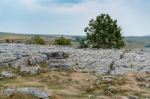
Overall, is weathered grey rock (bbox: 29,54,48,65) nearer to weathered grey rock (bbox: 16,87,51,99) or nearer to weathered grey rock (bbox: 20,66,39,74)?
weathered grey rock (bbox: 20,66,39,74)

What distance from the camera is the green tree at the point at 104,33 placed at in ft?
468

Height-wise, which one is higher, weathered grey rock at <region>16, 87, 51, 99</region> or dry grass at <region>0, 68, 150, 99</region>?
weathered grey rock at <region>16, 87, 51, 99</region>

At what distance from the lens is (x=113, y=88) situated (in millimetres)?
42750

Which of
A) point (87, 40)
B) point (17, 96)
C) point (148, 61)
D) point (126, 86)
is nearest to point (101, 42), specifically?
point (87, 40)

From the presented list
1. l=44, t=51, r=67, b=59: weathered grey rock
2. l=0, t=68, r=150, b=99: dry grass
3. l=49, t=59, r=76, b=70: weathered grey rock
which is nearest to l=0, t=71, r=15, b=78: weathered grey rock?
l=0, t=68, r=150, b=99: dry grass

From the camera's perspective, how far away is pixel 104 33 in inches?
5664

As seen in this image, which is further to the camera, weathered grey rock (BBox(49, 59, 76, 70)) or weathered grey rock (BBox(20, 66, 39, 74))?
weathered grey rock (BBox(49, 59, 76, 70))

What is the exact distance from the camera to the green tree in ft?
468

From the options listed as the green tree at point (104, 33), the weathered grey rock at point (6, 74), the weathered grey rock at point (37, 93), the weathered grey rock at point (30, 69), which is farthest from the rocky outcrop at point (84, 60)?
the green tree at point (104, 33)

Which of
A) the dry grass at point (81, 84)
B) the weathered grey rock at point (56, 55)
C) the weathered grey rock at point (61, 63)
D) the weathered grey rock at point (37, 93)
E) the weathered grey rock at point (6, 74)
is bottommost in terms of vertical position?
the dry grass at point (81, 84)

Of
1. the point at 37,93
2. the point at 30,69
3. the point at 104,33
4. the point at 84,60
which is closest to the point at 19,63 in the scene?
the point at 30,69

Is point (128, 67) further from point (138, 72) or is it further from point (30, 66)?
point (30, 66)

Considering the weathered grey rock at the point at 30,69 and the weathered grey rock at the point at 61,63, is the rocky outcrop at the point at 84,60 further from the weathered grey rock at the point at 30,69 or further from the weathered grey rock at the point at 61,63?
the weathered grey rock at the point at 30,69

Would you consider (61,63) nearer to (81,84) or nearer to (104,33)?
(81,84)
